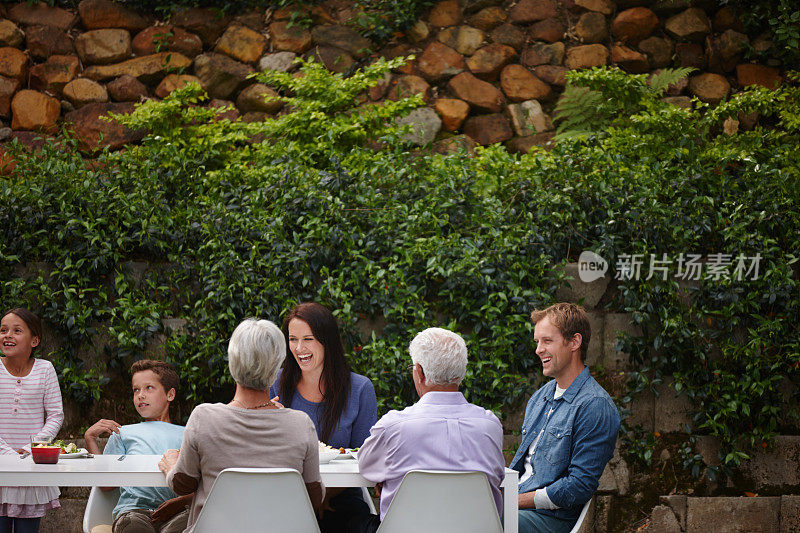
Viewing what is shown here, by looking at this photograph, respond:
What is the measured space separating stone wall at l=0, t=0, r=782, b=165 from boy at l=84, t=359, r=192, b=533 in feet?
9.26

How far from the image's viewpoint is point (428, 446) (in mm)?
2607

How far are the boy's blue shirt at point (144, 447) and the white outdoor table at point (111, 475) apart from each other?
0.25m

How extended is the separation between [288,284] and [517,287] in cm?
123

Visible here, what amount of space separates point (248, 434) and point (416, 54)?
14.1ft

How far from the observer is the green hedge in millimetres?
4359

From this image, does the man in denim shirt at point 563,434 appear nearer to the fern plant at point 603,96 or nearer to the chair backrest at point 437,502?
the chair backrest at point 437,502

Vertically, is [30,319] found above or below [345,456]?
above

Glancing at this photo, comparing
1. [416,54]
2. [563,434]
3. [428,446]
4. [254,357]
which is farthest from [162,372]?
[416,54]

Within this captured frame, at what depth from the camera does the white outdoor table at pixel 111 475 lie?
2611mm

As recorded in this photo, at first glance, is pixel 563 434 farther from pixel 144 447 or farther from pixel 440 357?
pixel 144 447

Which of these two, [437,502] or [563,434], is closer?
[437,502]

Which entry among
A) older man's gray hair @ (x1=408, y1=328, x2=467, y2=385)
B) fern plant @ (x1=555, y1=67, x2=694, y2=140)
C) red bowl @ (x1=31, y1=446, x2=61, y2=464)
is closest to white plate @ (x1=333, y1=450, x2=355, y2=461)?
older man's gray hair @ (x1=408, y1=328, x2=467, y2=385)

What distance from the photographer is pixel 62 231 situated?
14.5 feet

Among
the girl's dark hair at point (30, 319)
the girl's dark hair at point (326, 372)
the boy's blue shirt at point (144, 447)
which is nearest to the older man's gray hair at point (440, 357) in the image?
the girl's dark hair at point (326, 372)
